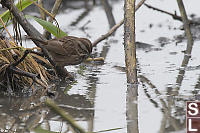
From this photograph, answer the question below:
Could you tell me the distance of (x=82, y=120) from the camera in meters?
3.24

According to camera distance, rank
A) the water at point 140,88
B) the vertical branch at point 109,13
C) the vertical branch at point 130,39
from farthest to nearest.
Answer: the vertical branch at point 109,13 → the vertical branch at point 130,39 → the water at point 140,88

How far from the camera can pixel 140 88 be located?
4.11 m

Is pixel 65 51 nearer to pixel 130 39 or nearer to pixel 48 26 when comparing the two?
pixel 48 26

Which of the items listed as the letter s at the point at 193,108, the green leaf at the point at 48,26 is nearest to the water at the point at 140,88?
the letter s at the point at 193,108

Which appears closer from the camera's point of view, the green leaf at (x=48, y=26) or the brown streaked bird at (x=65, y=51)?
the brown streaked bird at (x=65, y=51)

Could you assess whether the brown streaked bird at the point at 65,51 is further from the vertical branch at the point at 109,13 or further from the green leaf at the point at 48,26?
the vertical branch at the point at 109,13

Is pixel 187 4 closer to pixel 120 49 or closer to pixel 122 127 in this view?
pixel 120 49

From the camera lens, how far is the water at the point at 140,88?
3201 mm

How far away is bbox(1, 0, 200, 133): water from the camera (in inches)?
126

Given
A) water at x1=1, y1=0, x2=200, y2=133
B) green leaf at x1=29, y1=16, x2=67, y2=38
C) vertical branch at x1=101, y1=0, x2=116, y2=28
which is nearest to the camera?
water at x1=1, y1=0, x2=200, y2=133

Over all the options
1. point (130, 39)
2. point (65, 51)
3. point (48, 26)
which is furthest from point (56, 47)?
point (130, 39)

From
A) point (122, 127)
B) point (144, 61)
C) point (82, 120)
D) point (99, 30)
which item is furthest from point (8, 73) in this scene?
point (99, 30)

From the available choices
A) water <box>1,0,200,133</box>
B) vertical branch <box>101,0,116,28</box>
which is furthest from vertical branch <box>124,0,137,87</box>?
vertical branch <box>101,0,116,28</box>

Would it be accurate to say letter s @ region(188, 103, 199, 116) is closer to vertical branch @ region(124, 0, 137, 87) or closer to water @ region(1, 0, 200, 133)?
water @ region(1, 0, 200, 133)
